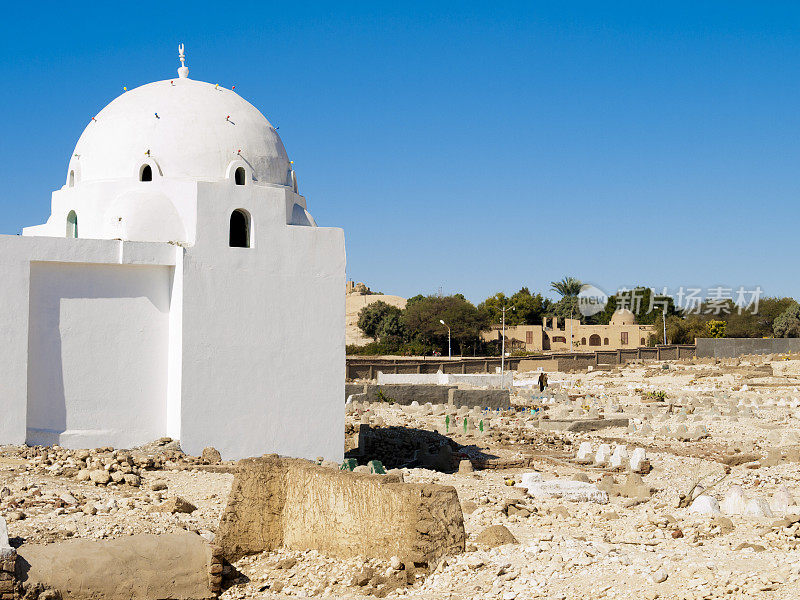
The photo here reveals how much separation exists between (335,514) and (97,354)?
6252 mm

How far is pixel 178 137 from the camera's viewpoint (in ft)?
47.1

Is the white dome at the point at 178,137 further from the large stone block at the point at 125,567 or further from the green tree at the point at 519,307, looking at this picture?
the green tree at the point at 519,307

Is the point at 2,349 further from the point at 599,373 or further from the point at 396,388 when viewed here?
the point at 599,373

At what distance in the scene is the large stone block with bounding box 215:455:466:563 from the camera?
771 cm

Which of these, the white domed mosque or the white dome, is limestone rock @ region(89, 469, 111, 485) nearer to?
the white domed mosque

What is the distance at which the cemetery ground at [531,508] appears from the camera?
7152 mm

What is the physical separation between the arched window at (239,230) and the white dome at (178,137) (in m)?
0.72

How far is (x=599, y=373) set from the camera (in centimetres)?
3978

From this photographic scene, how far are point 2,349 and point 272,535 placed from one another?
560 cm

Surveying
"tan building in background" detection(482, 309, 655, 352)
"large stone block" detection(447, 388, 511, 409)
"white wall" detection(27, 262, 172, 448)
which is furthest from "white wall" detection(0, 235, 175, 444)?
"tan building in background" detection(482, 309, 655, 352)

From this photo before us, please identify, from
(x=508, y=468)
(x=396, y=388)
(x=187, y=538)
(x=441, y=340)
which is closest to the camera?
(x=187, y=538)

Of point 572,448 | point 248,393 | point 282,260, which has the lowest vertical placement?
point 572,448

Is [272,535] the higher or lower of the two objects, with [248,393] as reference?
lower

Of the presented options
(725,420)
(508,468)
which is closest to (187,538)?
(508,468)
